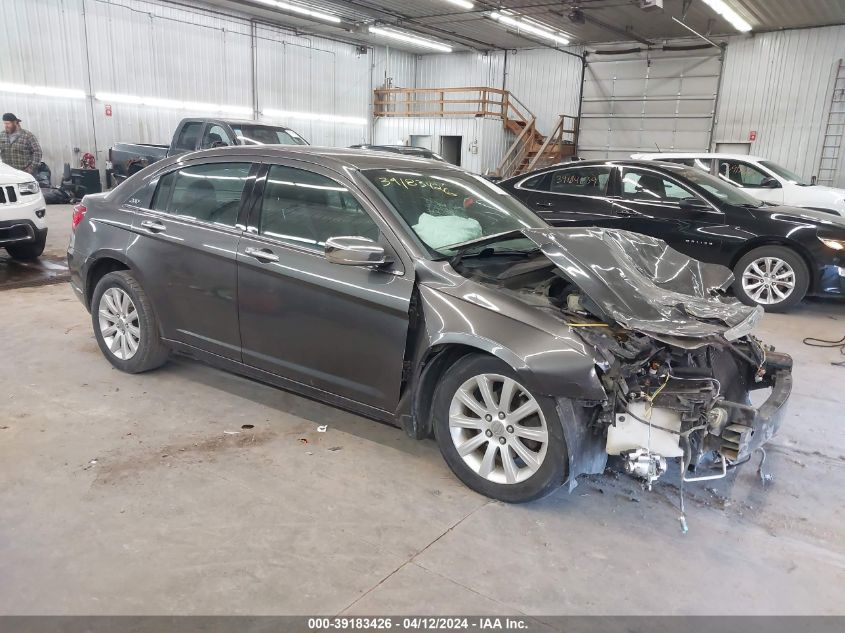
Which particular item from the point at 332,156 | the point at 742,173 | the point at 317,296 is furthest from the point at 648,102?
the point at 317,296

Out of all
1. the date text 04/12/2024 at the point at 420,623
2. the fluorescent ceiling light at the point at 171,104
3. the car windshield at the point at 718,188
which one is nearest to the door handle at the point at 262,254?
the date text 04/12/2024 at the point at 420,623

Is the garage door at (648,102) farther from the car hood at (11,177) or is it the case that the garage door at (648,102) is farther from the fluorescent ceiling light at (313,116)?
the car hood at (11,177)

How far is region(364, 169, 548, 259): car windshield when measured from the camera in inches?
134

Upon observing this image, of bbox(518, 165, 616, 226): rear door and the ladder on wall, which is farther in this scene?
the ladder on wall

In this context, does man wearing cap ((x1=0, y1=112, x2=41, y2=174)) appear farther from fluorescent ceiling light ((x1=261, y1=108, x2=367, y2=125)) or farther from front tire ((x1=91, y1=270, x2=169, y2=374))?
fluorescent ceiling light ((x1=261, y1=108, x2=367, y2=125))

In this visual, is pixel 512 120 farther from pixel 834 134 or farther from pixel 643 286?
pixel 643 286

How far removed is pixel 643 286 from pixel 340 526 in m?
1.86

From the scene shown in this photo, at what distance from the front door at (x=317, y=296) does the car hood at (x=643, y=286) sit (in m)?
0.81

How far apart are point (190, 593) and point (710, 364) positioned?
2.54 meters

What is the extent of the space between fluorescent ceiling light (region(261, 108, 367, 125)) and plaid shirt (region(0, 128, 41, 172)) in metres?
10.1

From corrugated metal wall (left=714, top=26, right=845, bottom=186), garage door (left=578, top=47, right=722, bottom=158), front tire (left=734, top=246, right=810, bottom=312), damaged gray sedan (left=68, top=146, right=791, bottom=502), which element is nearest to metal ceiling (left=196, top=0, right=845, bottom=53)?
corrugated metal wall (left=714, top=26, right=845, bottom=186)

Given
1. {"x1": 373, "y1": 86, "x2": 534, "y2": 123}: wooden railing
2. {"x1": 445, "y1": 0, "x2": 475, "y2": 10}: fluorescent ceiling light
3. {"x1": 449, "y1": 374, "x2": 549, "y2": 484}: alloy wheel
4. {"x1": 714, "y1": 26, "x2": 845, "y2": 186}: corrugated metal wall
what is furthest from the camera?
{"x1": 373, "y1": 86, "x2": 534, "y2": 123}: wooden railing

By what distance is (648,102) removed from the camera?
19188 millimetres

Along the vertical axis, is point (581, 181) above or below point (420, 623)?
above
